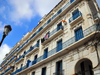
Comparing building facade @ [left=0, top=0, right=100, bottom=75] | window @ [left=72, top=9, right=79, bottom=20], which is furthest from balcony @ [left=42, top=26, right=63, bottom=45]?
window @ [left=72, top=9, right=79, bottom=20]

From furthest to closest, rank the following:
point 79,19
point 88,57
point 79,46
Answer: point 79,19
point 79,46
point 88,57

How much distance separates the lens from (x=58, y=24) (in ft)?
51.6

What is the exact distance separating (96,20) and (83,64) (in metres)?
4.87

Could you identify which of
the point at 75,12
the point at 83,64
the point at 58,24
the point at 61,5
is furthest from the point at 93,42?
the point at 61,5

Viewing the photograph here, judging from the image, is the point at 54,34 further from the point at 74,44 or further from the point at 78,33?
the point at 74,44

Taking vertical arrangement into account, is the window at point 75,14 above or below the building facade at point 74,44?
above

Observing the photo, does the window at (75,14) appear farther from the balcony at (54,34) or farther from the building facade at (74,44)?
the balcony at (54,34)

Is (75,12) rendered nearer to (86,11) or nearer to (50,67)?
(86,11)

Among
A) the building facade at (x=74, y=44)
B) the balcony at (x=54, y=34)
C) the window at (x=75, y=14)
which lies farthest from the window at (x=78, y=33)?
the balcony at (x=54, y=34)

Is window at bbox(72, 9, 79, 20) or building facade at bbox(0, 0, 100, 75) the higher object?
window at bbox(72, 9, 79, 20)

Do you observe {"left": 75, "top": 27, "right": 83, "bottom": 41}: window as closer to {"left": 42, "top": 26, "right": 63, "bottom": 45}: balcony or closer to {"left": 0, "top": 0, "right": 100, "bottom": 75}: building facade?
{"left": 0, "top": 0, "right": 100, "bottom": 75}: building facade

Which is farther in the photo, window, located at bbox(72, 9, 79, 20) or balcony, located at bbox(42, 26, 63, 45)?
balcony, located at bbox(42, 26, 63, 45)

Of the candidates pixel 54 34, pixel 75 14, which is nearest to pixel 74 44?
pixel 54 34

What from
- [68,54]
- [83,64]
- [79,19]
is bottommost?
[83,64]
